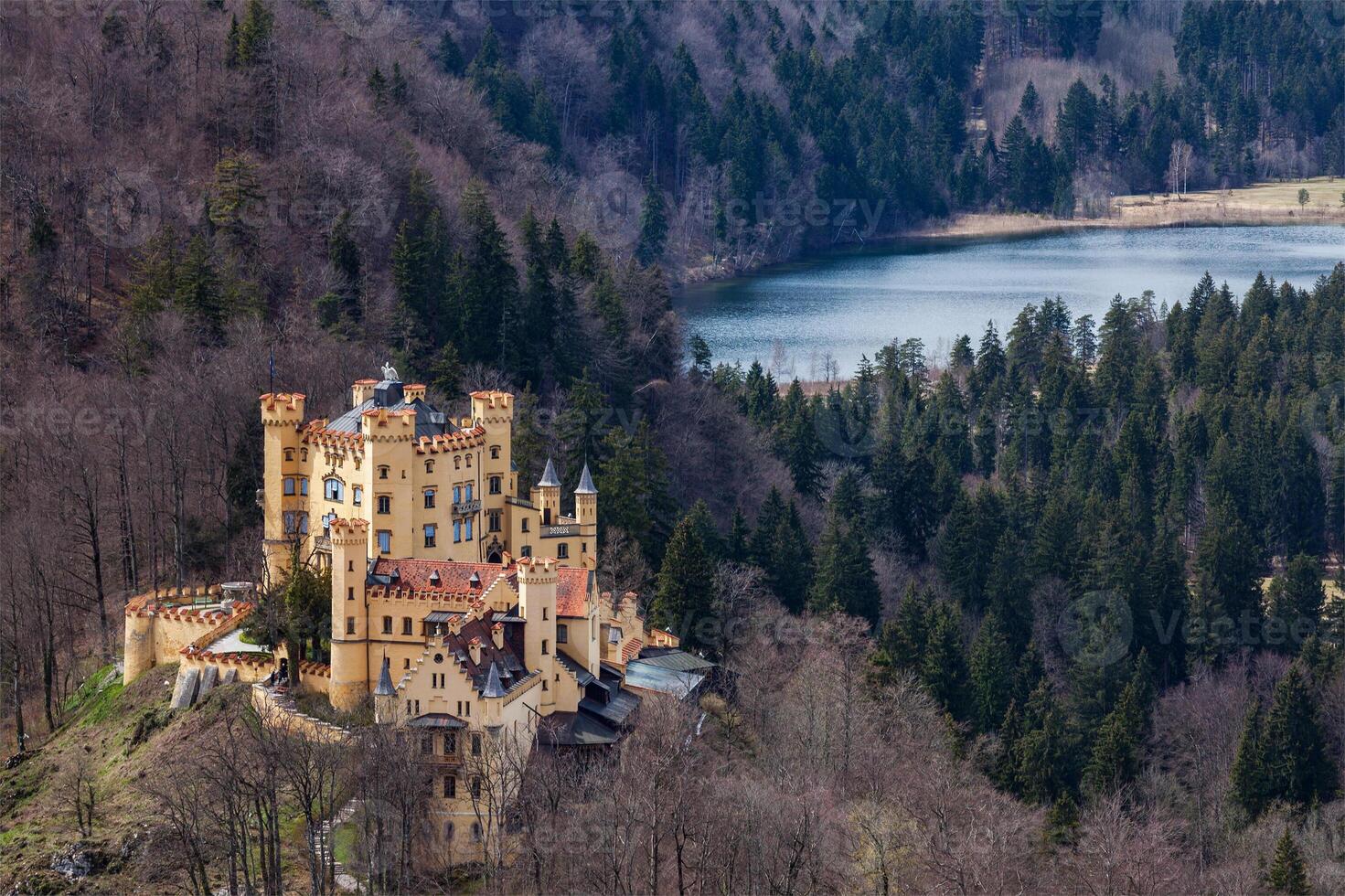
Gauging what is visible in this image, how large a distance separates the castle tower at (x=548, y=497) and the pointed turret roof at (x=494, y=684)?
14.0 metres

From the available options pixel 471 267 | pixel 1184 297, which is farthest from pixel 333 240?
pixel 1184 297

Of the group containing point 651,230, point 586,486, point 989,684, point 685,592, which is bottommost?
point 989,684

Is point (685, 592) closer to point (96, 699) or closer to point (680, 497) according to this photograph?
point (96, 699)

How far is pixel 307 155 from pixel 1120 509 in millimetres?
43852

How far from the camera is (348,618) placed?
236 feet

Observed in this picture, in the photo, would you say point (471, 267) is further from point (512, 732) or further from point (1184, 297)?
point (1184, 297)

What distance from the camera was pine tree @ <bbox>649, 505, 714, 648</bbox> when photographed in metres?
85.8

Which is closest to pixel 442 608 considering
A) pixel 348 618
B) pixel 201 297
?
pixel 348 618

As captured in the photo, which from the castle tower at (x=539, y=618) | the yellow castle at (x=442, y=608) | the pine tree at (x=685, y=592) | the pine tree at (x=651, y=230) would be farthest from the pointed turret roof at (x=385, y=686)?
the pine tree at (x=651, y=230)

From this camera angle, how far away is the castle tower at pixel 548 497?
82125mm

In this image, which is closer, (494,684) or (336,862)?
(336,862)

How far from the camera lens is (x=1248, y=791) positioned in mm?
87312

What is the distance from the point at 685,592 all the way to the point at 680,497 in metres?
21.9

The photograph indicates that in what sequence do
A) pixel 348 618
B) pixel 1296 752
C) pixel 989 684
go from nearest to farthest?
pixel 348 618 < pixel 1296 752 < pixel 989 684
